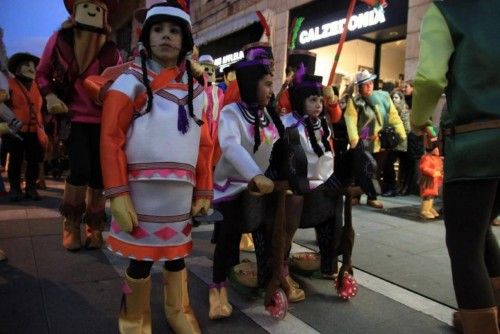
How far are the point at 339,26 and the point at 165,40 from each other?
813 centimetres

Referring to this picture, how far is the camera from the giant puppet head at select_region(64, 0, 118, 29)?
307cm

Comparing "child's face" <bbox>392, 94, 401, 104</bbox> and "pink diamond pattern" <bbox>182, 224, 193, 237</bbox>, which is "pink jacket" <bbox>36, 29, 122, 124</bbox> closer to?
"pink diamond pattern" <bbox>182, 224, 193, 237</bbox>

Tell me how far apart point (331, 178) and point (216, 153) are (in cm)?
77

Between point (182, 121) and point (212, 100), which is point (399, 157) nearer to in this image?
point (212, 100)

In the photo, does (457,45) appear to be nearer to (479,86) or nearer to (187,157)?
(479,86)

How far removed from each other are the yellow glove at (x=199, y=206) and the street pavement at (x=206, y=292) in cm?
61

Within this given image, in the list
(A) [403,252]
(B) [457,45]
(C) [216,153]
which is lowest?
(A) [403,252]

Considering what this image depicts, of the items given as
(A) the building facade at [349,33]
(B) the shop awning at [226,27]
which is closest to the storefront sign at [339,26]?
(A) the building facade at [349,33]

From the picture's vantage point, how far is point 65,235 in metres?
3.38

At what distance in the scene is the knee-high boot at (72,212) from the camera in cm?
331

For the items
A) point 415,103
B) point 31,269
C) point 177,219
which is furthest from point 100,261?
point 415,103

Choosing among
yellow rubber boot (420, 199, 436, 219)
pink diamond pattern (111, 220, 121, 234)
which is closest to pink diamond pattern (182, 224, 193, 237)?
pink diamond pattern (111, 220, 121, 234)

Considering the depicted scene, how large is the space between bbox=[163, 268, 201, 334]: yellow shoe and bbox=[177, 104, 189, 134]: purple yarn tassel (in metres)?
0.70

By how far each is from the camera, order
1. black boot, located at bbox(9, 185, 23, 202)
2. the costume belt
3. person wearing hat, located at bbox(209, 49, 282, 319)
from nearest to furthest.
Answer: the costume belt
person wearing hat, located at bbox(209, 49, 282, 319)
black boot, located at bbox(9, 185, 23, 202)
